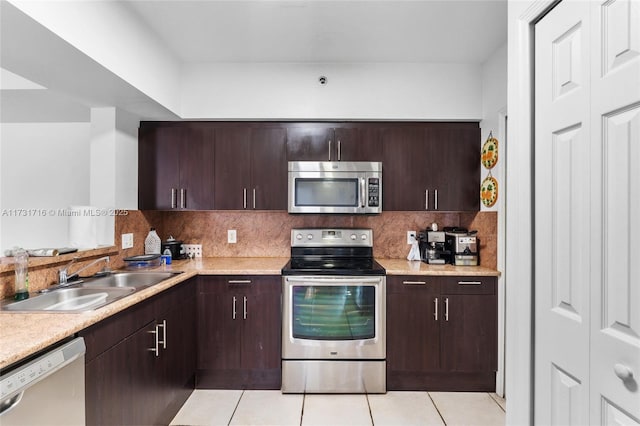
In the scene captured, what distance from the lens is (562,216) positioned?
3.65ft

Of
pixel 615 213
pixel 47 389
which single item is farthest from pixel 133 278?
pixel 615 213

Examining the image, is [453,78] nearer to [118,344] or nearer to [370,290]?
[370,290]

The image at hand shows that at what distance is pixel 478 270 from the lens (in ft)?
8.49

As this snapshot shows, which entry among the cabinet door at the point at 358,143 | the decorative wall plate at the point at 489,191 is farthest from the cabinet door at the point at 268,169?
the decorative wall plate at the point at 489,191

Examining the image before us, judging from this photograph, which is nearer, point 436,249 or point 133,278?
point 133,278

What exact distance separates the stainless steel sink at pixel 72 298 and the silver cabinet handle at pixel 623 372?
1954mm

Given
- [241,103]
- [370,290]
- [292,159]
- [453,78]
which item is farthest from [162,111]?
[453,78]

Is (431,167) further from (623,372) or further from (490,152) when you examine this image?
(623,372)

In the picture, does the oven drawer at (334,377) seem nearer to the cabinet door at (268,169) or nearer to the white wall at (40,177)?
the cabinet door at (268,169)

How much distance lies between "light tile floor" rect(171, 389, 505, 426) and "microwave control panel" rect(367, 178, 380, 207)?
1464 millimetres

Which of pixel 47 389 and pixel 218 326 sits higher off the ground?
pixel 47 389

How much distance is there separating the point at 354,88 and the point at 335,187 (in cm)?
82

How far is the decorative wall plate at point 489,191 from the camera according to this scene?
2.66 m

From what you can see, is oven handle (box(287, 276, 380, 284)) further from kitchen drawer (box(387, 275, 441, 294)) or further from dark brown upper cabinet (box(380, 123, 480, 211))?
dark brown upper cabinet (box(380, 123, 480, 211))
